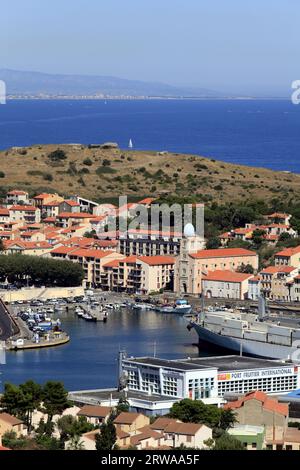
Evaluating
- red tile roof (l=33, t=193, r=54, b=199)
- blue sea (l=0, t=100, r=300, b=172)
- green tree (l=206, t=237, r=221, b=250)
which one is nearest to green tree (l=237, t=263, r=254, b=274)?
green tree (l=206, t=237, r=221, b=250)

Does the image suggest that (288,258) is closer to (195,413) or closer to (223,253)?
(223,253)

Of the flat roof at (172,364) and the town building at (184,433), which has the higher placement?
the town building at (184,433)

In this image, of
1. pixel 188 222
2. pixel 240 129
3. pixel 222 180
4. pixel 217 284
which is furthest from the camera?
pixel 240 129

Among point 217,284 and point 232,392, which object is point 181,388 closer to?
point 232,392

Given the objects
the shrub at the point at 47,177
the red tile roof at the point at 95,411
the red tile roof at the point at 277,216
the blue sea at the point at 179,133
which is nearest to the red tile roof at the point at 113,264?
the red tile roof at the point at 277,216

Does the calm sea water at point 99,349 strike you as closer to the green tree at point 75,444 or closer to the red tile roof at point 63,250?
the red tile roof at point 63,250
